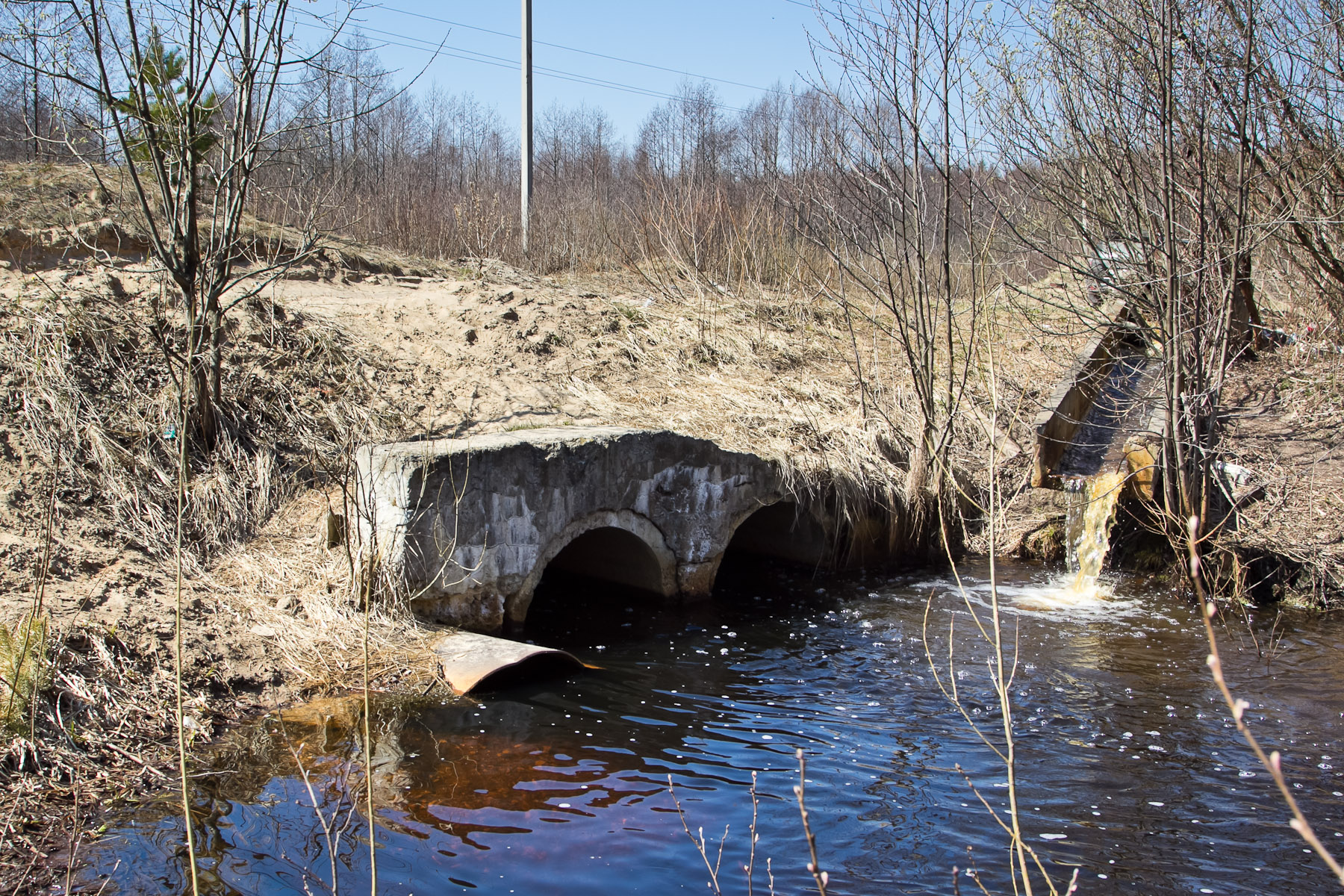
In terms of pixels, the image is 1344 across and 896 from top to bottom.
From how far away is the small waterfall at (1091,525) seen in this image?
837cm

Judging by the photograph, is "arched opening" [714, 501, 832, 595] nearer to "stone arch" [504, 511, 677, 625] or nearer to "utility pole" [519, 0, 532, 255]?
"stone arch" [504, 511, 677, 625]

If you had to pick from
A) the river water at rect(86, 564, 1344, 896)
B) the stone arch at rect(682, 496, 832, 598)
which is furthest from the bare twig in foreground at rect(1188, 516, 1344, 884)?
the stone arch at rect(682, 496, 832, 598)

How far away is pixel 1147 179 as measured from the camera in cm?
777

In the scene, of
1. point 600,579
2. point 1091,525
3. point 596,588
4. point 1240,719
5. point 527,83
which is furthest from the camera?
point 527,83

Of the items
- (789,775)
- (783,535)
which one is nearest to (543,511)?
(789,775)

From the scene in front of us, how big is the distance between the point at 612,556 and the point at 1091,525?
423 cm

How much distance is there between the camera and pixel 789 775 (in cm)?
459

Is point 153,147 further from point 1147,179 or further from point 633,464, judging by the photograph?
point 1147,179

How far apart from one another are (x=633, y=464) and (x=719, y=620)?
1336 mm

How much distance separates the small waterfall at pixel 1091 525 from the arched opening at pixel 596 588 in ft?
12.0

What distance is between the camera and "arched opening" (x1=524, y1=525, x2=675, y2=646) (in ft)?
22.7

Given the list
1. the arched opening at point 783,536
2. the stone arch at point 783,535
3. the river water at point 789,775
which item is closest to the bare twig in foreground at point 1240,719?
the river water at point 789,775

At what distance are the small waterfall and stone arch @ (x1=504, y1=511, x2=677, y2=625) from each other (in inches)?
139

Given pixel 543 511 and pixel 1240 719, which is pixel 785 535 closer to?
pixel 543 511
